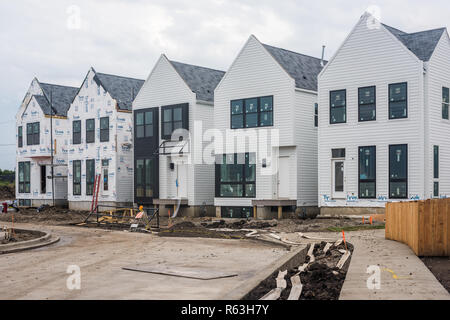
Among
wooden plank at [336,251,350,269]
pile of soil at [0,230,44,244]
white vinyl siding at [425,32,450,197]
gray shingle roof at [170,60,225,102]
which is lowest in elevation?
pile of soil at [0,230,44,244]

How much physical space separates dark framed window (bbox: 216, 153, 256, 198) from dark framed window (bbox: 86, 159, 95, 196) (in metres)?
11.2

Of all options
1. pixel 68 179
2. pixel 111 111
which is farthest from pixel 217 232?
pixel 68 179

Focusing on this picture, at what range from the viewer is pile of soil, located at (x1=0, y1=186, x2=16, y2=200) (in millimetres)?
62800

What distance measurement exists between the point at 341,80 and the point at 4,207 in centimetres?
2412

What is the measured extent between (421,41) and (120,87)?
2013cm

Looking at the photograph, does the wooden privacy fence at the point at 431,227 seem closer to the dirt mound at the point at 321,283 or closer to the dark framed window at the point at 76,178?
the dirt mound at the point at 321,283

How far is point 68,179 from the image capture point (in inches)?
1638

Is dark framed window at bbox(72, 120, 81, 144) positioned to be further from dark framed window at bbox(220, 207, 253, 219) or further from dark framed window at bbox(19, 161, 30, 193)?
dark framed window at bbox(220, 207, 253, 219)

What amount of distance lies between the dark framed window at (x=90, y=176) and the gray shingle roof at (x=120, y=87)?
4.33 meters

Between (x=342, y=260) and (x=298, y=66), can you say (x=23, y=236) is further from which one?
(x=298, y=66)

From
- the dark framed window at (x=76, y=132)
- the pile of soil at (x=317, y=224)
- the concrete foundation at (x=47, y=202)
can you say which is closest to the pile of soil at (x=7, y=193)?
the concrete foundation at (x=47, y=202)

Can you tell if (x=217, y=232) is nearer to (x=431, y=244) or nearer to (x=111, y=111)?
(x=431, y=244)

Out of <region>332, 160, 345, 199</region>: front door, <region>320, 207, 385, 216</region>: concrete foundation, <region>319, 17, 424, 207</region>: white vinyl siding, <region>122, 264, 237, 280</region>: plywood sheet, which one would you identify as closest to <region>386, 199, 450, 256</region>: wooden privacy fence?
<region>122, 264, 237, 280</region>: plywood sheet

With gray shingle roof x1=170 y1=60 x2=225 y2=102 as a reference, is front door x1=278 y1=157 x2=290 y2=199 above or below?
below
